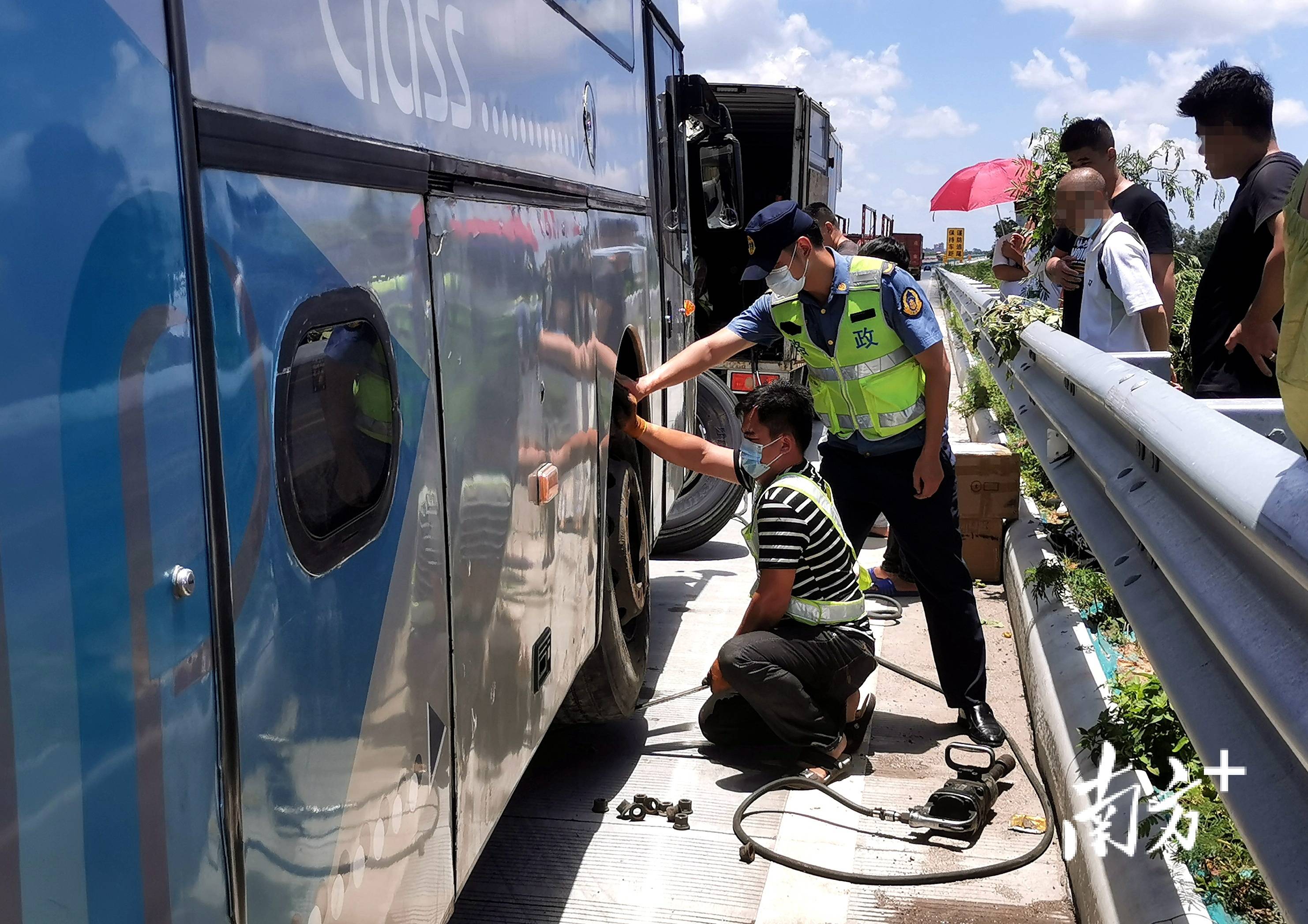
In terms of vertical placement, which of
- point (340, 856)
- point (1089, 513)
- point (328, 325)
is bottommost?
point (340, 856)

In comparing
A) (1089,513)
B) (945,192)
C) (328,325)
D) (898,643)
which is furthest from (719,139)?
(945,192)

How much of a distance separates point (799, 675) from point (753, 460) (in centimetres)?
82

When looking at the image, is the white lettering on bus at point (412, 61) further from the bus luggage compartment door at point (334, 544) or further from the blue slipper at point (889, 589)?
the blue slipper at point (889, 589)

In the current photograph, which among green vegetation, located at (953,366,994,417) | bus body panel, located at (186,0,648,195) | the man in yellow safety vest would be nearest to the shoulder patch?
the man in yellow safety vest

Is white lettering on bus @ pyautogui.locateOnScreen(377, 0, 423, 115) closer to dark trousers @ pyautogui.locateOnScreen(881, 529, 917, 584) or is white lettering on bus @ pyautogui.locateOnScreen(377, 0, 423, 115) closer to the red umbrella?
dark trousers @ pyautogui.locateOnScreen(881, 529, 917, 584)

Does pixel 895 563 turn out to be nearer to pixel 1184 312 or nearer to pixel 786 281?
pixel 1184 312

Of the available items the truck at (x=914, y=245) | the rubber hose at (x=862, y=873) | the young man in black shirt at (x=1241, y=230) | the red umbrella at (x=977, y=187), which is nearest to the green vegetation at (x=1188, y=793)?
the rubber hose at (x=862, y=873)

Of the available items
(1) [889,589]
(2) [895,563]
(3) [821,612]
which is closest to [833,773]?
(3) [821,612]

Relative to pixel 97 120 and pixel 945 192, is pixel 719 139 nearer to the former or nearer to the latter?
pixel 97 120

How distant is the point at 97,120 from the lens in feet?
4.15

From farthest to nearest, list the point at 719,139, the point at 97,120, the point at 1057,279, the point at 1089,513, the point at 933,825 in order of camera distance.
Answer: the point at 719,139
the point at 1057,279
the point at 933,825
the point at 1089,513
the point at 97,120

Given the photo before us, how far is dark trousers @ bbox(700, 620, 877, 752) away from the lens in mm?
4414

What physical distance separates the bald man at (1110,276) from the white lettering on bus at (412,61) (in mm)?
2967

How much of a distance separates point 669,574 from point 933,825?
3455mm
